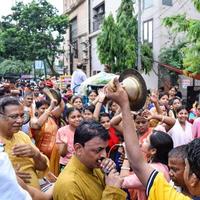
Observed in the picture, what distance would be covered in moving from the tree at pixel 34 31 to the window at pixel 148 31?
1299 cm

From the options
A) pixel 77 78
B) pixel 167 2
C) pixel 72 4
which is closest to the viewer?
pixel 77 78

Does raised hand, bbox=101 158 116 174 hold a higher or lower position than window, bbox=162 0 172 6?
lower

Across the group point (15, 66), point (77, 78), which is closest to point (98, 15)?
point (15, 66)

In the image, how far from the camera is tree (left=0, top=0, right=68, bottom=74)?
36562 millimetres

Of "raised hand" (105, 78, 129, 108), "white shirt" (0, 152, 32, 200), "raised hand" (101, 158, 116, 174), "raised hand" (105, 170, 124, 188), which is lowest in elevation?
"raised hand" (105, 170, 124, 188)

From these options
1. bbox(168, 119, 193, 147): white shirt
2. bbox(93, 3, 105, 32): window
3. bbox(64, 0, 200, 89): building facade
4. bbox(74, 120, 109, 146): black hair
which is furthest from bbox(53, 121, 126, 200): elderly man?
bbox(93, 3, 105, 32): window

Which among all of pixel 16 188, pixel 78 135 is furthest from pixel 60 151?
pixel 16 188

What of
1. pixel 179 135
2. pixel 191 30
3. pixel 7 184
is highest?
pixel 191 30

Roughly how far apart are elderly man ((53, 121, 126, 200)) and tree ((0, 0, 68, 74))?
3365 centimetres

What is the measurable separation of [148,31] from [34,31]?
14.5 m

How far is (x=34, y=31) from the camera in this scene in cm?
3672

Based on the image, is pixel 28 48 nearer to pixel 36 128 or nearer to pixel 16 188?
pixel 36 128

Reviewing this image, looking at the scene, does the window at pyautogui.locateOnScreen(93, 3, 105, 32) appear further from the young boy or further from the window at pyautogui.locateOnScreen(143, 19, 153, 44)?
the young boy

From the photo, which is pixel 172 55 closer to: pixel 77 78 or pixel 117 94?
pixel 77 78
